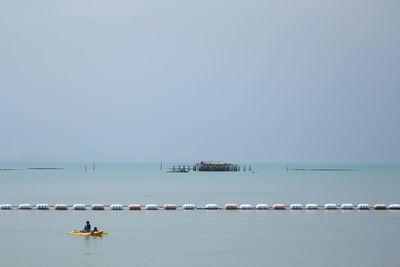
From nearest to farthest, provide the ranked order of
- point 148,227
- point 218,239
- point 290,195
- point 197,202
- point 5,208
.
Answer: point 218,239 < point 148,227 < point 5,208 < point 197,202 < point 290,195

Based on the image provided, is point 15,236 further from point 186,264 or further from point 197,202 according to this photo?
point 197,202

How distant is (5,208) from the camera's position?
2943 inches

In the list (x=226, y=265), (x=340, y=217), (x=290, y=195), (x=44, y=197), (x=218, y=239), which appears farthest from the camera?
(x=290, y=195)

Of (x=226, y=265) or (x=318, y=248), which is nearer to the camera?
(x=226, y=265)

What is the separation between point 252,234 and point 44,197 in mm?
51356

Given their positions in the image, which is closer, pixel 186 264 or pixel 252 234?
pixel 186 264

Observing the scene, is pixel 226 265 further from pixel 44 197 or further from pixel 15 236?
pixel 44 197

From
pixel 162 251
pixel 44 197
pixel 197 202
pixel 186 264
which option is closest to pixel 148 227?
pixel 162 251

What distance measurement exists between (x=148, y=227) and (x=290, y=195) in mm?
50784

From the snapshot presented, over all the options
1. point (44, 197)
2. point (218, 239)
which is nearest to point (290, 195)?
point (44, 197)

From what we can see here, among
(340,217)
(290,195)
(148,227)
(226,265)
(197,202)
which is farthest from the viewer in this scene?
(290,195)

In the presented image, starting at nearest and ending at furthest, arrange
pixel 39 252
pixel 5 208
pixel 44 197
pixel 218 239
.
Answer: pixel 39 252
pixel 218 239
pixel 5 208
pixel 44 197

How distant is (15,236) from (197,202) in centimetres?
3963

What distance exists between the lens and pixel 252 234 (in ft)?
183
